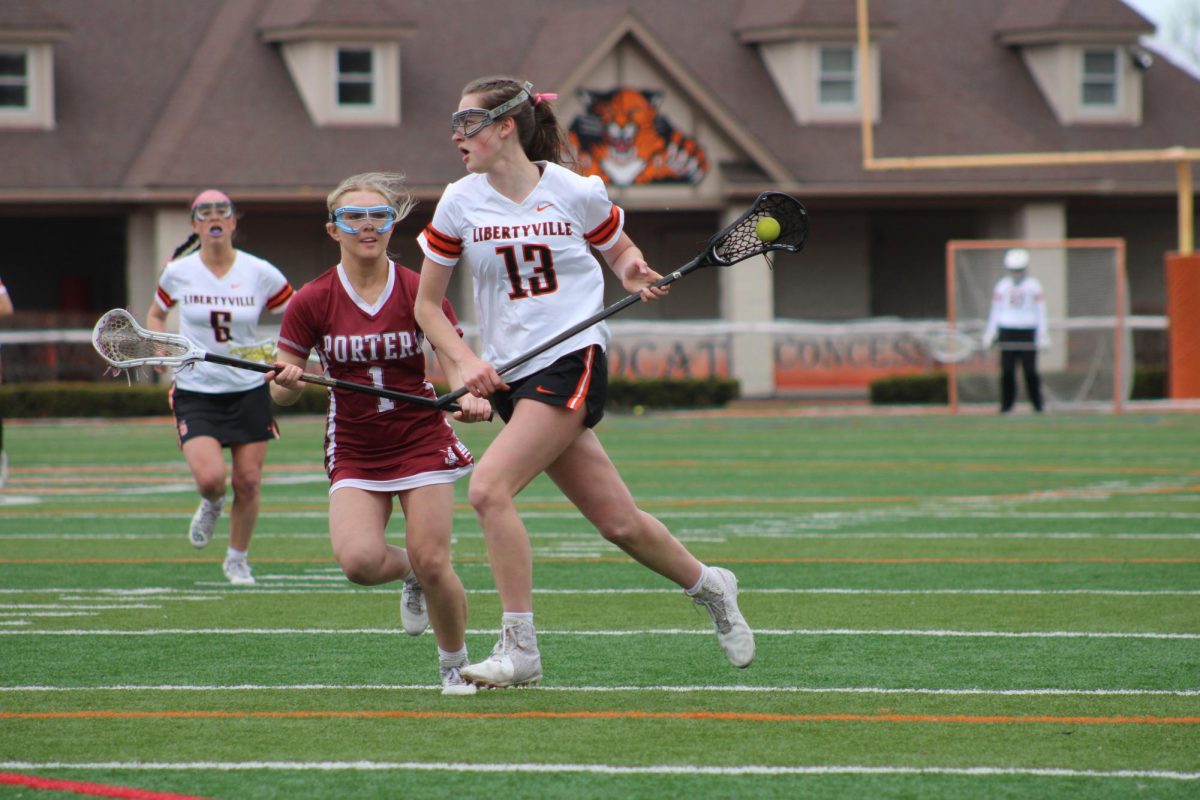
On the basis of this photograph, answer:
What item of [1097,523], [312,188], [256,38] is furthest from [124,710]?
[256,38]

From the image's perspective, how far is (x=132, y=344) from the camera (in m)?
7.27

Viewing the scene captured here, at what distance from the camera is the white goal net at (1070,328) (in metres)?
Result: 26.6

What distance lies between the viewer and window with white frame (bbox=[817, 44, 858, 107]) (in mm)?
35438

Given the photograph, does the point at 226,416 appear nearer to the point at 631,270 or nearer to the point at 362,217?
the point at 362,217

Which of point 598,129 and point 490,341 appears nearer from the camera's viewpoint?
point 490,341

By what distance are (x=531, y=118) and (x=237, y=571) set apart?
4.25 metres

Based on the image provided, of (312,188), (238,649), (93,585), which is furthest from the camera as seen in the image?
(312,188)

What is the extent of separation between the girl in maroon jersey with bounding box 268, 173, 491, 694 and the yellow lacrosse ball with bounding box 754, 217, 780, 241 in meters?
1.19

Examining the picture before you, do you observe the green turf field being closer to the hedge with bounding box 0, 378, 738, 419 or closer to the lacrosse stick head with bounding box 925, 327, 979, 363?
the lacrosse stick head with bounding box 925, 327, 979, 363

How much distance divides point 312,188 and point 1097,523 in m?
20.9

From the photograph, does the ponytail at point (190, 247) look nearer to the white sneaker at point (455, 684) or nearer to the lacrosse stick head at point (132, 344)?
the lacrosse stick head at point (132, 344)

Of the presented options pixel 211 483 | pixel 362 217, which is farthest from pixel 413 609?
pixel 211 483

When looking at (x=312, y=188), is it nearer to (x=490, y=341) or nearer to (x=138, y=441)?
(x=138, y=441)

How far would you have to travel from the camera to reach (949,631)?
26.6ft
